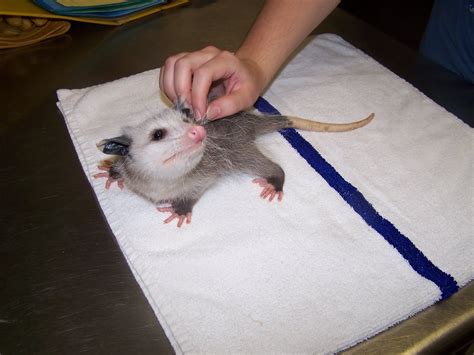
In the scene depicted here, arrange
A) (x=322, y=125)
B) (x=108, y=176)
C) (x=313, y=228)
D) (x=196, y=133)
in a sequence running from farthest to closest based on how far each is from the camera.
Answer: (x=322, y=125) < (x=108, y=176) < (x=313, y=228) < (x=196, y=133)

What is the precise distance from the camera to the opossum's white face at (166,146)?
1.18m

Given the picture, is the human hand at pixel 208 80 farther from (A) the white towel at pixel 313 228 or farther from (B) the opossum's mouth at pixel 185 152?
(A) the white towel at pixel 313 228

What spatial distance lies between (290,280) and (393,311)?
0.27 m

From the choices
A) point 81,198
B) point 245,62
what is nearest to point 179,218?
point 81,198

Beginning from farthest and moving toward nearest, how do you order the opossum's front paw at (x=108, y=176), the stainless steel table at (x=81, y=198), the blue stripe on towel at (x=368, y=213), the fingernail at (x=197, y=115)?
1. the opossum's front paw at (x=108, y=176)
2. the fingernail at (x=197, y=115)
3. the blue stripe on towel at (x=368, y=213)
4. the stainless steel table at (x=81, y=198)

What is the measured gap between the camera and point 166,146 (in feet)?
3.93

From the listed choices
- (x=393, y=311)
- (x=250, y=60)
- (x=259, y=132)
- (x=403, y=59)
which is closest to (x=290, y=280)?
(x=393, y=311)

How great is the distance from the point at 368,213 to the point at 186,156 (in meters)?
0.58

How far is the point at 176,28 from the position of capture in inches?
78.0

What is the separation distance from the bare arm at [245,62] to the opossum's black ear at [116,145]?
8.2 inches

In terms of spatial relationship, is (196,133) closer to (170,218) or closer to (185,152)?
(185,152)

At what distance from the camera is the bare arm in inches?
48.3

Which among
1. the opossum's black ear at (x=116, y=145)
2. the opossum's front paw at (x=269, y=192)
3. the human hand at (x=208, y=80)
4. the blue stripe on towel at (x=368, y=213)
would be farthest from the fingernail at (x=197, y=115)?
the blue stripe on towel at (x=368, y=213)

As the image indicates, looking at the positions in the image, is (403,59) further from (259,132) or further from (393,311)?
(393,311)
